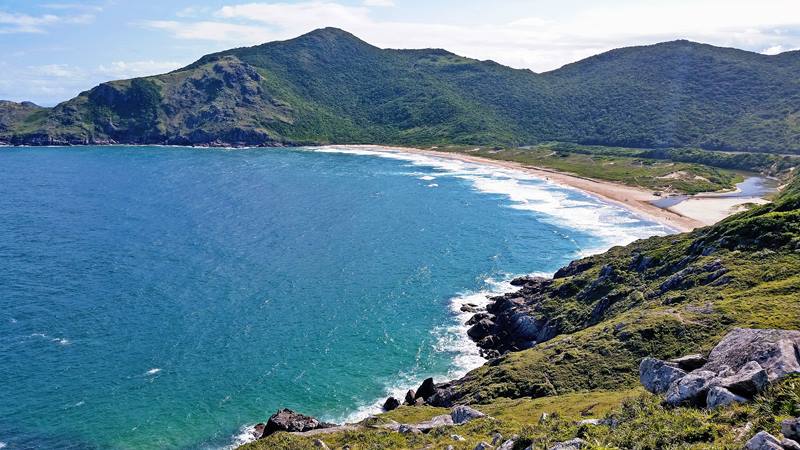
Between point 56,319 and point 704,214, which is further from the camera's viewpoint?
point 704,214

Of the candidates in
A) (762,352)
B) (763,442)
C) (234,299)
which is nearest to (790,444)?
(763,442)

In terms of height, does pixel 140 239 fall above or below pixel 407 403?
above

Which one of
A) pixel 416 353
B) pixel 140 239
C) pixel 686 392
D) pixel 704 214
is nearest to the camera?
pixel 686 392

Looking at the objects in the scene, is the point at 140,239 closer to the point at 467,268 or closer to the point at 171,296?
the point at 171,296

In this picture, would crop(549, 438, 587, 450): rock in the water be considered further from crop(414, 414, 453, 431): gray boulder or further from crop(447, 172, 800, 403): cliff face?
crop(447, 172, 800, 403): cliff face

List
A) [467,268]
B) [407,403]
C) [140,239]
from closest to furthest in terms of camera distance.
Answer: [407,403], [467,268], [140,239]

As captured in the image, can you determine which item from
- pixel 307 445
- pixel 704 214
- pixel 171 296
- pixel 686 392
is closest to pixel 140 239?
pixel 171 296

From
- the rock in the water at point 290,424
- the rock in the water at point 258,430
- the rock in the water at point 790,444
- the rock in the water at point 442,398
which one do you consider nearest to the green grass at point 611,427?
the rock in the water at point 790,444
